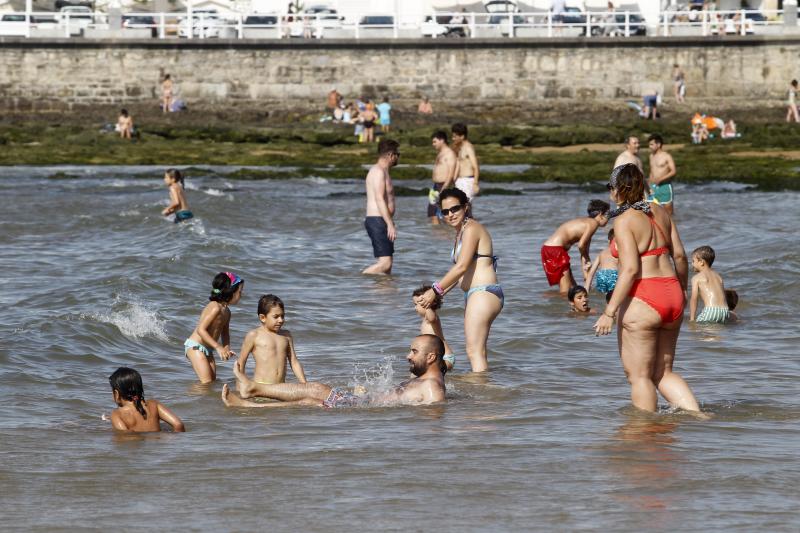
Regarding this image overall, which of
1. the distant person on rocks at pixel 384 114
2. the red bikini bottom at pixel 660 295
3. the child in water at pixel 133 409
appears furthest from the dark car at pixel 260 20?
the red bikini bottom at pixel 660 295

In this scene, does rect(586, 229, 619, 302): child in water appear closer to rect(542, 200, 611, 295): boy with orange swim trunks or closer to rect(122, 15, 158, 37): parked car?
rect(542, 200, 611, 295): boy with orange swim trunks

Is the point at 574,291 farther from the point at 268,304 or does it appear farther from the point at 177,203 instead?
the point at 177,203

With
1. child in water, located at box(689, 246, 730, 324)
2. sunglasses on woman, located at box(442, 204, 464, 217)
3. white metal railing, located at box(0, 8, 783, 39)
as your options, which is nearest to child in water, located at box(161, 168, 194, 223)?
child in water, located at box(689, 246, 730, 324)

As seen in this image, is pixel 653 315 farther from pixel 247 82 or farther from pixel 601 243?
pixel 247 82

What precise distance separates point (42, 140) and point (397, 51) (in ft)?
38.9

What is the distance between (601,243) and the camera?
18.0 meters

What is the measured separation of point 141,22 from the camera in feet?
154

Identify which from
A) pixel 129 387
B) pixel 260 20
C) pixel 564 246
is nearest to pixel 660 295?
pixel 129 387

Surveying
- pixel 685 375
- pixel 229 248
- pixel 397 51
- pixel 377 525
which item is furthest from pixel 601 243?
pixel 397 51

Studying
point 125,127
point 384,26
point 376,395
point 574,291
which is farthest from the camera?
point 384,26

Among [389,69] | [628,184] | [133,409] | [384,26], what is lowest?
[133,409]

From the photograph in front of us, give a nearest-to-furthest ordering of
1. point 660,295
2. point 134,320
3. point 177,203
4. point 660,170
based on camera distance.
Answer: point 660,295 < point 134,320 < point 660,170 < point 177,203

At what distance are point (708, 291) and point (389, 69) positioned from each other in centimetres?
3213

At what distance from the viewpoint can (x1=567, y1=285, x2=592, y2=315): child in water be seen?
12.8 meters
